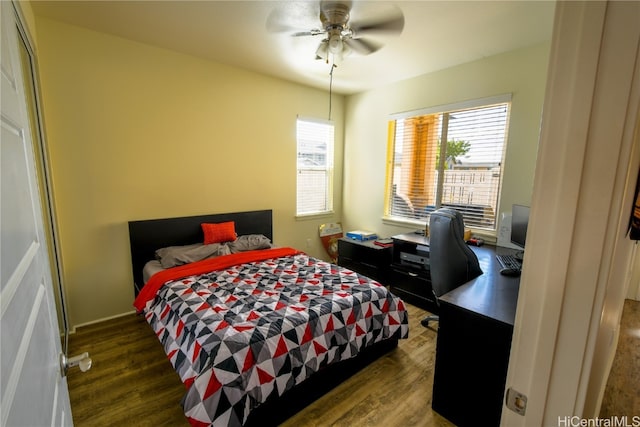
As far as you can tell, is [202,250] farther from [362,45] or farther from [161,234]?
[362,45]

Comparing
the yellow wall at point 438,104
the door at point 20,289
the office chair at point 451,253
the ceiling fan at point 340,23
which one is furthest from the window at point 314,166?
the door at point 20,289

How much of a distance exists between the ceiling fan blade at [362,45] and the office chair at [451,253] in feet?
4.60

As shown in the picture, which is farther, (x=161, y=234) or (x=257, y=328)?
(x=161, y=234)

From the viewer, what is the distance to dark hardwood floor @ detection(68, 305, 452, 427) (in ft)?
5.61

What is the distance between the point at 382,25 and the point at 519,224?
1994 mm

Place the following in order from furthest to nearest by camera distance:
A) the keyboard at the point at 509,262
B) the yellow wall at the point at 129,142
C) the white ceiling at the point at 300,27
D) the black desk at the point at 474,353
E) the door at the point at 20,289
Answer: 1. the yellow wall at the point at 129,142
2. the keyboard at the point at 509,262
3. the white ceiling at the point at 300,27
4. the black desk at the point at 474,353
5. the door at the point at 20,289

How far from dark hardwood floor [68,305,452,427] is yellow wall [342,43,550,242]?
186 cm

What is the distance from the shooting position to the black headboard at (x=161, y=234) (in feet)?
9.30

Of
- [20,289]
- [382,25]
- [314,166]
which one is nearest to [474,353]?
[20,289]

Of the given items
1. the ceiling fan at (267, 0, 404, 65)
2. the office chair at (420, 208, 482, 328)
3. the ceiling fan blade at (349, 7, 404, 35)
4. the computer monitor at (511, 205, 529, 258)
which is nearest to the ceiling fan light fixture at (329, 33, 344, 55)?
the ceiling fan at (267, 0, 404, 65)

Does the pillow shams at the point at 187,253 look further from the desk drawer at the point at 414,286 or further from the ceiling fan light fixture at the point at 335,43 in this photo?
the ceiling fan light fixture at the point at 335,43

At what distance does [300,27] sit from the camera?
7.45ft

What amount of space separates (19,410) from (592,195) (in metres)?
0.96

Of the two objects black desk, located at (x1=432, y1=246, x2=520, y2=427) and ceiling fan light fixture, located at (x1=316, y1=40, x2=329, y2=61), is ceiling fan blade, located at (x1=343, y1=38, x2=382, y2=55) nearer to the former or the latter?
ceiling fan light fixture, located at (x1=316, y1=40, x2=329, y2=61)
